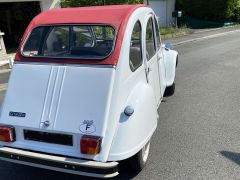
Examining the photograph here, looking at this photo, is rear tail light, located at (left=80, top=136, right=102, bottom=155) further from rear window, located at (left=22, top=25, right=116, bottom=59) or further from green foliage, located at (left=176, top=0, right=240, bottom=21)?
green foliage, located at (left=176, top=0, right=240, bottom=21)

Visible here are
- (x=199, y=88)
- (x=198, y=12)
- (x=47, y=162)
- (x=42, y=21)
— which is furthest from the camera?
(x=198, y=12)

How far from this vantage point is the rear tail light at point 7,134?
11.2 feet

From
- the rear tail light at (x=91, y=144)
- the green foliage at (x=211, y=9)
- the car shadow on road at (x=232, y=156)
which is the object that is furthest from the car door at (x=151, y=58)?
the green foliage at (x=211, y=9)

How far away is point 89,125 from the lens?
319 cm

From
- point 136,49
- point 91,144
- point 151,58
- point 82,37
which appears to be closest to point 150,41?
point 151,58

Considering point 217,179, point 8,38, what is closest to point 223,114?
point 217,179

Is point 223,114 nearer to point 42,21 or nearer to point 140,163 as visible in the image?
point 140,163

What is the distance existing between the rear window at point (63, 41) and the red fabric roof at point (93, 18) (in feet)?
0.25

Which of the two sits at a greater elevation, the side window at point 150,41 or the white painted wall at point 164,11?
the side window at point 150,41

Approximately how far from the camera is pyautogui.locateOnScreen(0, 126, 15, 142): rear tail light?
341 cm

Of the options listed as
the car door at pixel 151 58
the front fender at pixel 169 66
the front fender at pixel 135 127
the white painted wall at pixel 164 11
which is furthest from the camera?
the white painted wall at pixel 164 11

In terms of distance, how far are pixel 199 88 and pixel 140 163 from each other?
387 centimetres

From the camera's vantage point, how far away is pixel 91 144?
10.1 ft

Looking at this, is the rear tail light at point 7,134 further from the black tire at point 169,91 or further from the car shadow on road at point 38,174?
the black tire at point 169,91
